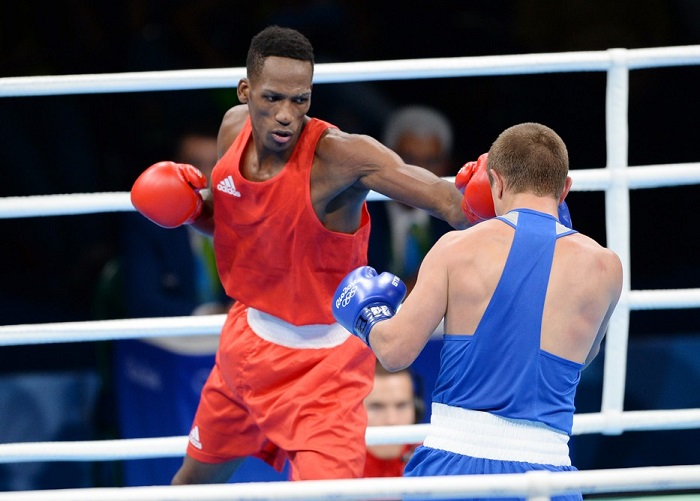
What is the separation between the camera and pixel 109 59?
15.7 ft

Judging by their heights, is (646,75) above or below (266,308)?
above

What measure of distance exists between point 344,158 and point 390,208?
5.57 feet

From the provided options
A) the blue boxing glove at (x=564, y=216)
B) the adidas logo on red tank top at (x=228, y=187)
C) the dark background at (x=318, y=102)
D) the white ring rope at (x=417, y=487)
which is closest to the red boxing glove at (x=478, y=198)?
the blue boxing glove at (x=564, y=216)

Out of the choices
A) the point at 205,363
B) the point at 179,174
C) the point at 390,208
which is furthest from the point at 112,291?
the point at 179,174

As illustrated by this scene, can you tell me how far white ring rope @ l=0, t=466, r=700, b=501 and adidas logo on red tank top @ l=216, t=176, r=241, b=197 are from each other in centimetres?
103

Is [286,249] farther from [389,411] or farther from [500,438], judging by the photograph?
[389,411]

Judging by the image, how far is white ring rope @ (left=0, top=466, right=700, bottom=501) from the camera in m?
1.61

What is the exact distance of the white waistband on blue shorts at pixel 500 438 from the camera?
2146 mm

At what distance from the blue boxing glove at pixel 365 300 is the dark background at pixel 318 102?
225cm

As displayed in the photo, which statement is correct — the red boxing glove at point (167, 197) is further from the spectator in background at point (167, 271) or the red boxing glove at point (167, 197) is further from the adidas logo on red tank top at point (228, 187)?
the spectator in background at point (167, 271)

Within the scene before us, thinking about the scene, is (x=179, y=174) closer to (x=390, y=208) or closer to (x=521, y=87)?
(x=390, y=208)

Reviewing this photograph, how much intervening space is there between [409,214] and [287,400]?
5.64ft

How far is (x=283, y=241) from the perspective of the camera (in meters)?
2.52

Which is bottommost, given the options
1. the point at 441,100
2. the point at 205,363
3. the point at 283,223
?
the point at 205,363
